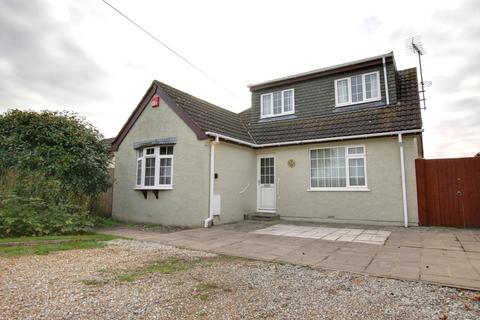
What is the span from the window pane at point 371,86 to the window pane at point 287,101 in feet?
11.2

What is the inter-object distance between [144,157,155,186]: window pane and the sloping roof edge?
2.16m

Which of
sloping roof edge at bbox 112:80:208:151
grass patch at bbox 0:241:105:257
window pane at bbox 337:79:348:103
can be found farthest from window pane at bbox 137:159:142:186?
window pane at bbox 337:79:348:103

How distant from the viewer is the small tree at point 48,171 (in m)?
7.75

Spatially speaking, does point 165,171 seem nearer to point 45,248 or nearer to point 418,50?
point 45,248

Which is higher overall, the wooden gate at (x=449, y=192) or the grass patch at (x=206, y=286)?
the wooden gate at (x=449, y=192)

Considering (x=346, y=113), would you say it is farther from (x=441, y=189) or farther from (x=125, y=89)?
(x=125, y=89)

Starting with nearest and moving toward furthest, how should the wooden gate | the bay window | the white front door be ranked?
the wooden gate < the bay window < the white front door

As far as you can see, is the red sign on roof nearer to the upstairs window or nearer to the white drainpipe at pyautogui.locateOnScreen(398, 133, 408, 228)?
the upstairs window

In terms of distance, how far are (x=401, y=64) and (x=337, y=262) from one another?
38.3 ft

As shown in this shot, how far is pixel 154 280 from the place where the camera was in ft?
13.6

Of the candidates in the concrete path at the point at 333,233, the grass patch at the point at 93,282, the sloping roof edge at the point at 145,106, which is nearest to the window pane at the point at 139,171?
the sloping roof edge at the point at 145,106

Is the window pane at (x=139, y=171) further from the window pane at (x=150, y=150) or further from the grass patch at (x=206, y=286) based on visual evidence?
the grass patch at (x=206, y=286)

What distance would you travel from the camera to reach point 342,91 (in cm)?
1228

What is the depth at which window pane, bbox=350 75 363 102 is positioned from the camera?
11875mm
